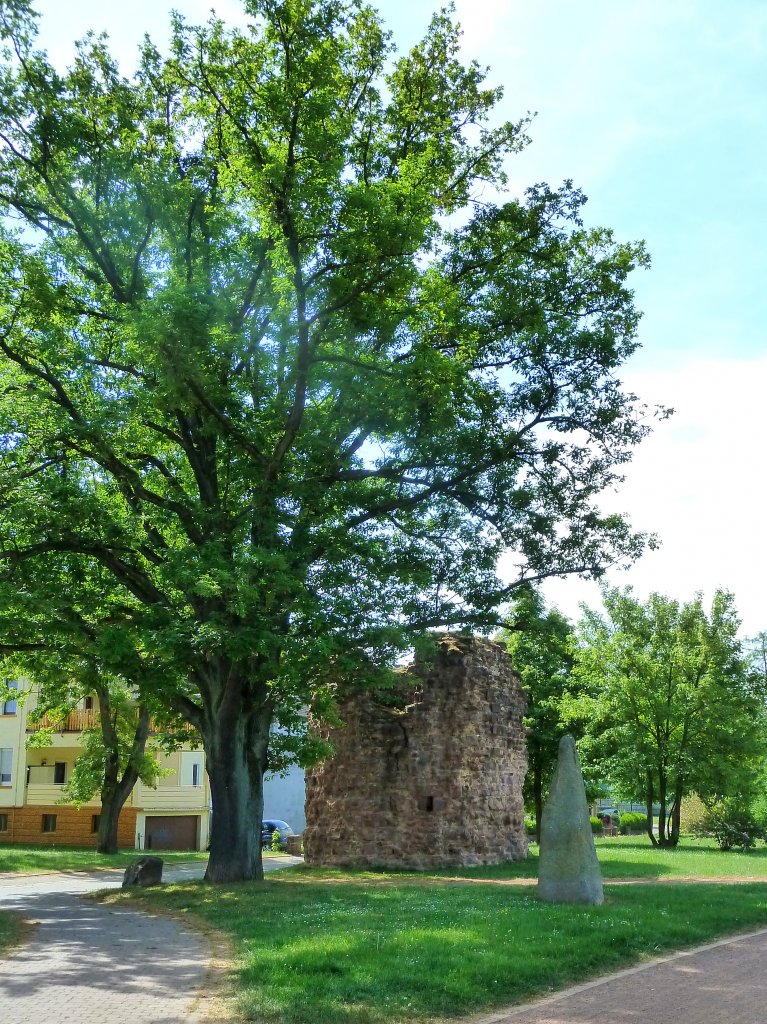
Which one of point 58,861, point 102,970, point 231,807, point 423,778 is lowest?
point 58,861

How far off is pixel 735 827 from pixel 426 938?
2211 cm

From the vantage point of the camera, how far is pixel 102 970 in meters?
9.09

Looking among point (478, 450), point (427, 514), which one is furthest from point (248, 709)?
point (478, 450)

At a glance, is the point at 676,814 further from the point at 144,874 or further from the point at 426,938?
the point at 426,938

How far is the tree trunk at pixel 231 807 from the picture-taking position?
1714 cm

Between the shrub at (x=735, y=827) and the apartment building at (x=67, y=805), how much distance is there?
23.0 meters

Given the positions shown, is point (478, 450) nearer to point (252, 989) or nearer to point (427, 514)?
point (427, 514)

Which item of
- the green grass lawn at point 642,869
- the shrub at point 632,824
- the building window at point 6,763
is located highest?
the building window at point 6,763

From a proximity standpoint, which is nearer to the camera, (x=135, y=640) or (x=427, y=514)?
(x=135, y=640)

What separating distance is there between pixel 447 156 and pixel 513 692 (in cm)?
1363

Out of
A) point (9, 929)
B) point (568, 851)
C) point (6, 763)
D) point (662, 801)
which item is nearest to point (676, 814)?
point (662, 801)

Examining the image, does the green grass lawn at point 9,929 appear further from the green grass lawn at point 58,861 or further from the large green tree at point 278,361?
the green grass lawn at point 58,861

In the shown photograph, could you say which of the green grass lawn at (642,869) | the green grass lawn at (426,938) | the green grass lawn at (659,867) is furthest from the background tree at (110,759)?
the green grass lawn at (426,938)

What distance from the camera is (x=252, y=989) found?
777 cm
